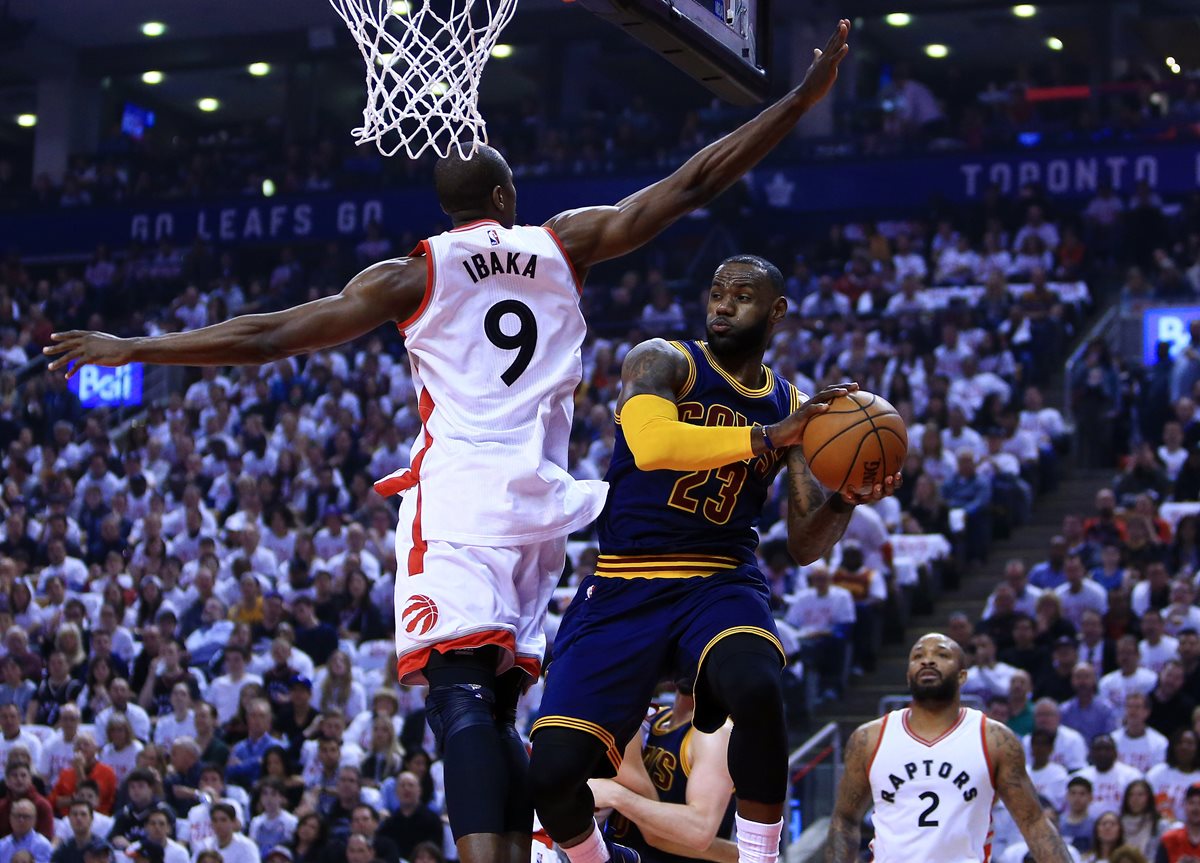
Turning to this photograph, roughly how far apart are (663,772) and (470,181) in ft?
9.09

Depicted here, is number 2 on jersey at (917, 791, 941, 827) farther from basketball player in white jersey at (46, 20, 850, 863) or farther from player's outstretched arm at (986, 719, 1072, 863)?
basketball player in white jersey at (46, 20, 850, 863)

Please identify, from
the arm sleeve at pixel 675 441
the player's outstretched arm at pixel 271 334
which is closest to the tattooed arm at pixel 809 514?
the arm sleeve at pixel 675 441

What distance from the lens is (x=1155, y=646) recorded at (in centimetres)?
1159

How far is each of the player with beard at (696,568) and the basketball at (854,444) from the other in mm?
41

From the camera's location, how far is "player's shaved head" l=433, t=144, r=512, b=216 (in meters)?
5.20

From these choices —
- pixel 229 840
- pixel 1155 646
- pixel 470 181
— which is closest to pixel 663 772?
pixel 470 181

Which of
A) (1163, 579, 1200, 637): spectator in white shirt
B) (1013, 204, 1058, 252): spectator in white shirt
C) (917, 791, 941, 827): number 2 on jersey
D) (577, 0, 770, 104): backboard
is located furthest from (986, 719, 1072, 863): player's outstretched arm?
(1013, 204, 1058, 252): spectator in white shirt

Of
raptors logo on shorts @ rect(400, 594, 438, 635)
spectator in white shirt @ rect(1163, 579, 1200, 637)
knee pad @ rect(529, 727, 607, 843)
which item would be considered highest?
raptors logo on shorts @ rect(400, 594, 438, 635)

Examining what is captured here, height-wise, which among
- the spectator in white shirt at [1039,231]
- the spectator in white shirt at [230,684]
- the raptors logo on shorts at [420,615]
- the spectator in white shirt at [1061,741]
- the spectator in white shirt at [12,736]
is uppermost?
the spectator in white shirt at [1039,231]

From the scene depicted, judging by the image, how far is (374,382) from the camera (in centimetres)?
1975

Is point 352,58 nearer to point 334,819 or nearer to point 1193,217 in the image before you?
point 1193,217

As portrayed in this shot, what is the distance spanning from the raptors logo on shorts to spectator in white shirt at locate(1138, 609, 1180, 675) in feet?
25.4

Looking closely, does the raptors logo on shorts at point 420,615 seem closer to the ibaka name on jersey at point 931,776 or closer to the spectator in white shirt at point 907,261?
the ibaka name on jersey at point 931,776

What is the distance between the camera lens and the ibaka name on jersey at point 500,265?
5.04m
